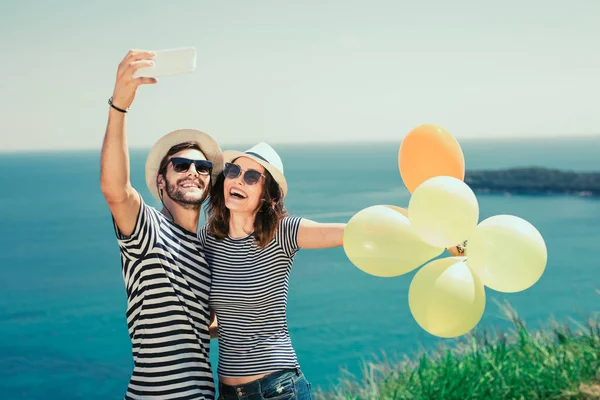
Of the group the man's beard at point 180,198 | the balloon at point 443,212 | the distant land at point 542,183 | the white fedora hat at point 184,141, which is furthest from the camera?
the distant land at point 542,183

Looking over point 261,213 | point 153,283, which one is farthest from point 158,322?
point 261,213

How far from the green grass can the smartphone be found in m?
2.80

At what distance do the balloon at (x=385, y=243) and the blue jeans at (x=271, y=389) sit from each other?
0.51 m

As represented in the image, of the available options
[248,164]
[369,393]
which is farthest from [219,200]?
[369,393]

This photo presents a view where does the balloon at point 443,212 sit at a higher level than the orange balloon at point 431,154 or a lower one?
lower

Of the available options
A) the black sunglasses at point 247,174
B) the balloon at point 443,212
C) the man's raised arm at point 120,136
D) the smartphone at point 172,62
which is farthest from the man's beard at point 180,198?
the balloon at point 443,212

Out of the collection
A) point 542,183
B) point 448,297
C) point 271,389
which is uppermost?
point 542,183

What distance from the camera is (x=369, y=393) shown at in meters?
4.44

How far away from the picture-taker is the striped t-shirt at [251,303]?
2.25m

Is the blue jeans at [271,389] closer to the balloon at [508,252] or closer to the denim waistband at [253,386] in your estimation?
the denim waistband at [253,386]

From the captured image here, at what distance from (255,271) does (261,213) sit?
0.84 feet

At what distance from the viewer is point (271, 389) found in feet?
7.23

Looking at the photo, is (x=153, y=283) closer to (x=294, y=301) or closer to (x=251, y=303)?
(x=251, y=303)

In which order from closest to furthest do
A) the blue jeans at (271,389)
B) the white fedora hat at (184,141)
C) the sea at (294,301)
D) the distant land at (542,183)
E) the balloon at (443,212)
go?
the balloon at (443,212), the blue jeans at (271,389), the white fedora hat at (184,141), the sea at (294,301), the distant land at (542,183)
